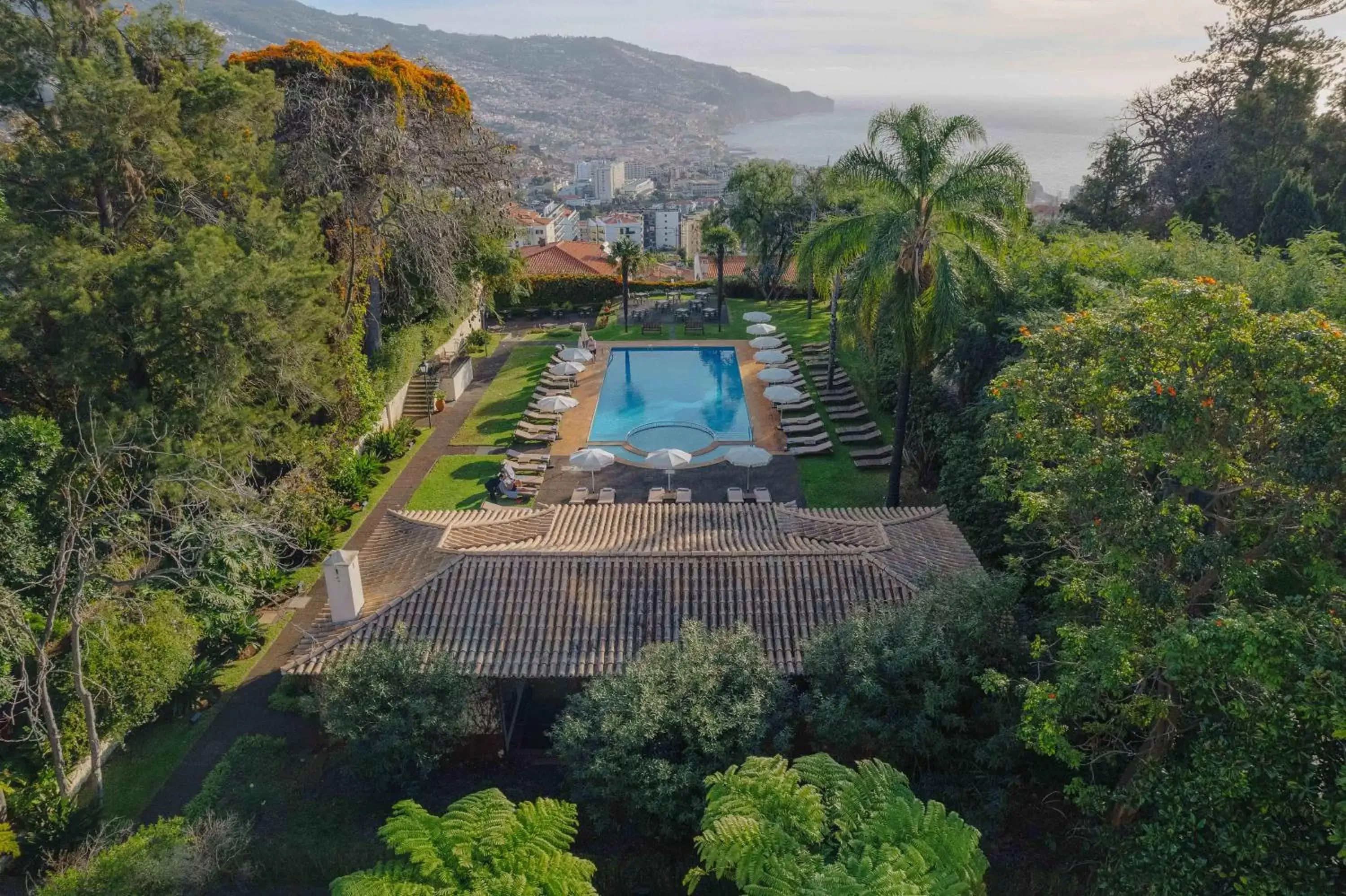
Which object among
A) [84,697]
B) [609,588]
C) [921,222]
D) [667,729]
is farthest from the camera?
[921,222]

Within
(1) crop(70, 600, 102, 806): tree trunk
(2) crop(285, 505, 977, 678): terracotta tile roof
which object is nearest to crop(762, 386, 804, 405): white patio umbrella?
(2) crop(285, 505, 977, 678): terracotta tile roof

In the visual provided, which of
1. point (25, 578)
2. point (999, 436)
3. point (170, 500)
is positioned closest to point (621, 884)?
point (999, 436)

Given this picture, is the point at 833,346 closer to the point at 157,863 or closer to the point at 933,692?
the point at 933,692

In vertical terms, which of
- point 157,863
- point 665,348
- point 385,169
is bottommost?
point 157,863

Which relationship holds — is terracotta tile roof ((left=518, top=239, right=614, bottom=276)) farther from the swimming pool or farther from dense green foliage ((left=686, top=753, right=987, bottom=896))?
dense green foliage ((left=686, top=753, right=987, bottom=896))

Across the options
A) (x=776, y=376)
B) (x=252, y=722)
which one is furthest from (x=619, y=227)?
(x=252, y=722)

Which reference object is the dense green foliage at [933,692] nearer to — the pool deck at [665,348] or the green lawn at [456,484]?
the pool deck at [665,348]
